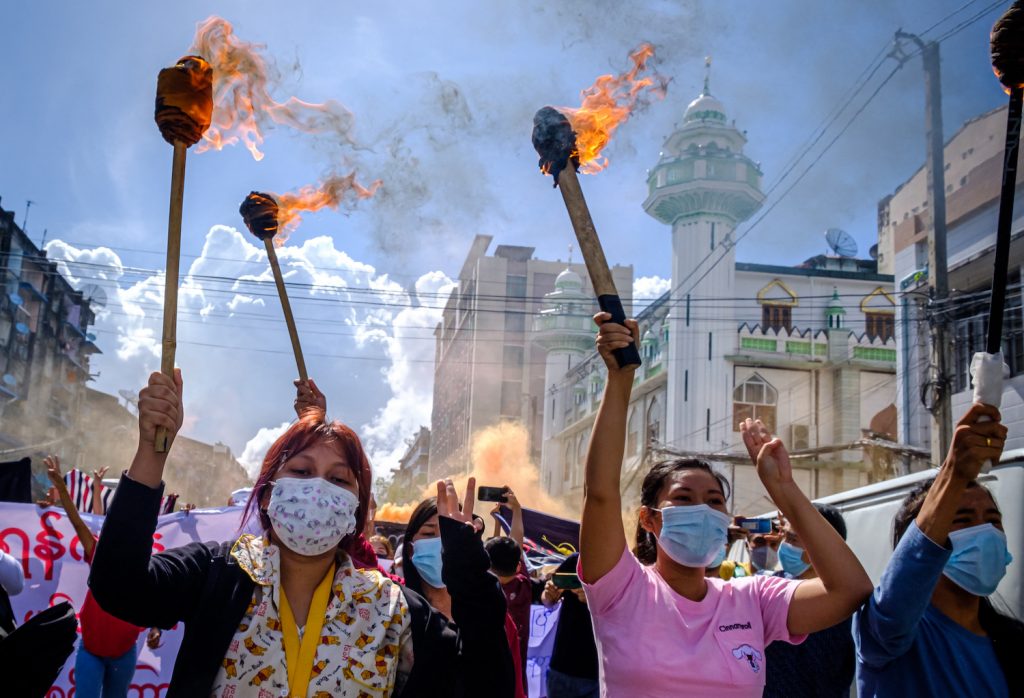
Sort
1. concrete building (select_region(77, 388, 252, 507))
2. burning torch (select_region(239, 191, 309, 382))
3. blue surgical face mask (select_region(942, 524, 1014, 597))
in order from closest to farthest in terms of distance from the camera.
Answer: blue surgical face mask (select_region(942, 524, 1014, 597)) < burning torch (select_region(239, 191, 309, 382)) < concrete building (select_region(77, 388, 252, 507))

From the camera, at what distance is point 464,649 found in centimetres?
254

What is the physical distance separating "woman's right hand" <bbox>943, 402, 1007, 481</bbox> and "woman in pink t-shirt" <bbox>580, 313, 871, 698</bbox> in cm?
42

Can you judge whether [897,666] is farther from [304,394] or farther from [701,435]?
[701,435]

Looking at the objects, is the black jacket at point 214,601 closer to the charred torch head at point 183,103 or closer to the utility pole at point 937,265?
the charred torch head at point 183,103

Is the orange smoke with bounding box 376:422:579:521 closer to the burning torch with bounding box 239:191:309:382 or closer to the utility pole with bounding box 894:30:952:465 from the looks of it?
the utility pole with bounding box 894:30:952:465

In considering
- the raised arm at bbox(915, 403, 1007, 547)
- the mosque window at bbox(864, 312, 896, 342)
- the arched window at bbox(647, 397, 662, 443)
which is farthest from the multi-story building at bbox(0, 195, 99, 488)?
the raised arm at bbox(915, 403, 1007, 547)

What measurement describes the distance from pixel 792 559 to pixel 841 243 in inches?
1498

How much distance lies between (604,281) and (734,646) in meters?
1.12

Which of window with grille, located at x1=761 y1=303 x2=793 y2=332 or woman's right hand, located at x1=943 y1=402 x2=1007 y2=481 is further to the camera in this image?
window with grille, located at x1=761 y1=303 x2=793 y2=332

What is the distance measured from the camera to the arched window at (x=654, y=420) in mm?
38062

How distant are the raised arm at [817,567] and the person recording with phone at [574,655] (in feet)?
6.01

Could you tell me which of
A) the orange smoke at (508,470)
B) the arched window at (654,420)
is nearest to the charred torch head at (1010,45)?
the arched window at (654,420)

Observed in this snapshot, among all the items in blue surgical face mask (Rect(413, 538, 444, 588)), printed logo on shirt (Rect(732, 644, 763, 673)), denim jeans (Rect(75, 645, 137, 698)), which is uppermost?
blue surgical face mask (Rect(413, 538, 444, 588))

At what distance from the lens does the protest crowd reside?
7.36 feet
